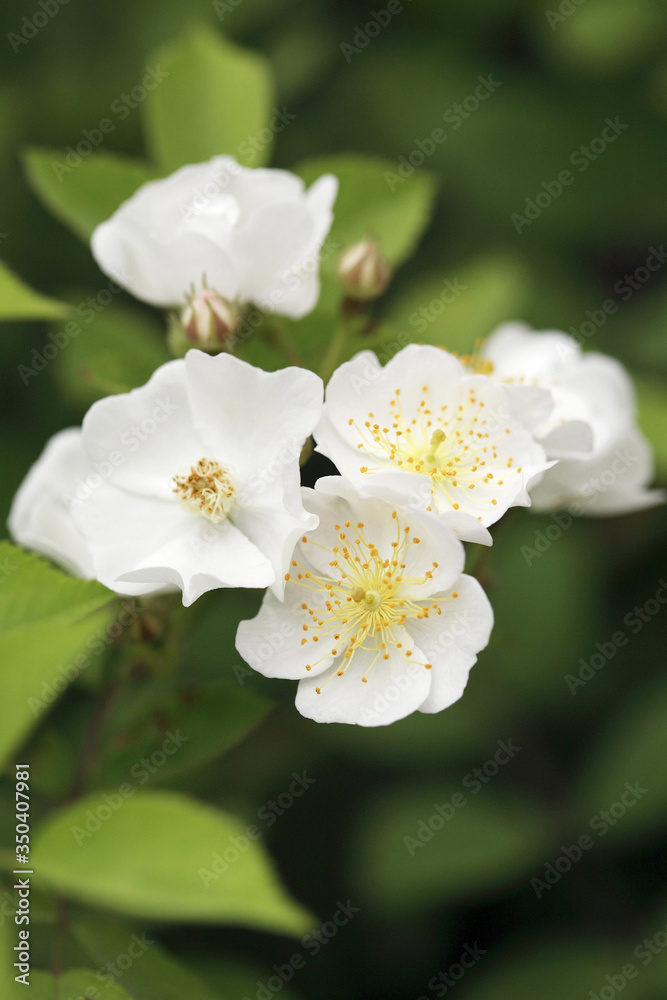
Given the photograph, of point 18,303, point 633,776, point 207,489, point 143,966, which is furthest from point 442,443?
point 633,776

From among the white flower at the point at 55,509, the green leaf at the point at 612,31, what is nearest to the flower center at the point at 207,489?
the white flower at the point at 55,509

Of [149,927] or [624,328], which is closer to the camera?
[149,927]

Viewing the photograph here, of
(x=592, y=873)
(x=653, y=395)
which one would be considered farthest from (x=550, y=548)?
(x=592, y=873)

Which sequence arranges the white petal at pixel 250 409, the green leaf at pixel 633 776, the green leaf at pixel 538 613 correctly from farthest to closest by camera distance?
the green leaf at pixel 538 613 → the green leaf at pixel 633 776 → the white petal at pixel 250 409

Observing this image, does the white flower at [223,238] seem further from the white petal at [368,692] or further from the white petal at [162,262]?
the white petal at [368,692]

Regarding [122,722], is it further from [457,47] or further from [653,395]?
[457,47]

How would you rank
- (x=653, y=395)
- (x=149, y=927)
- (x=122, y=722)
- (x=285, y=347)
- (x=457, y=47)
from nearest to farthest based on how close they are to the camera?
(x=285, y=347) → (x=122, y=722) → (x=149, y=927) → (x=653, y=395) → (x=457, y=47)
